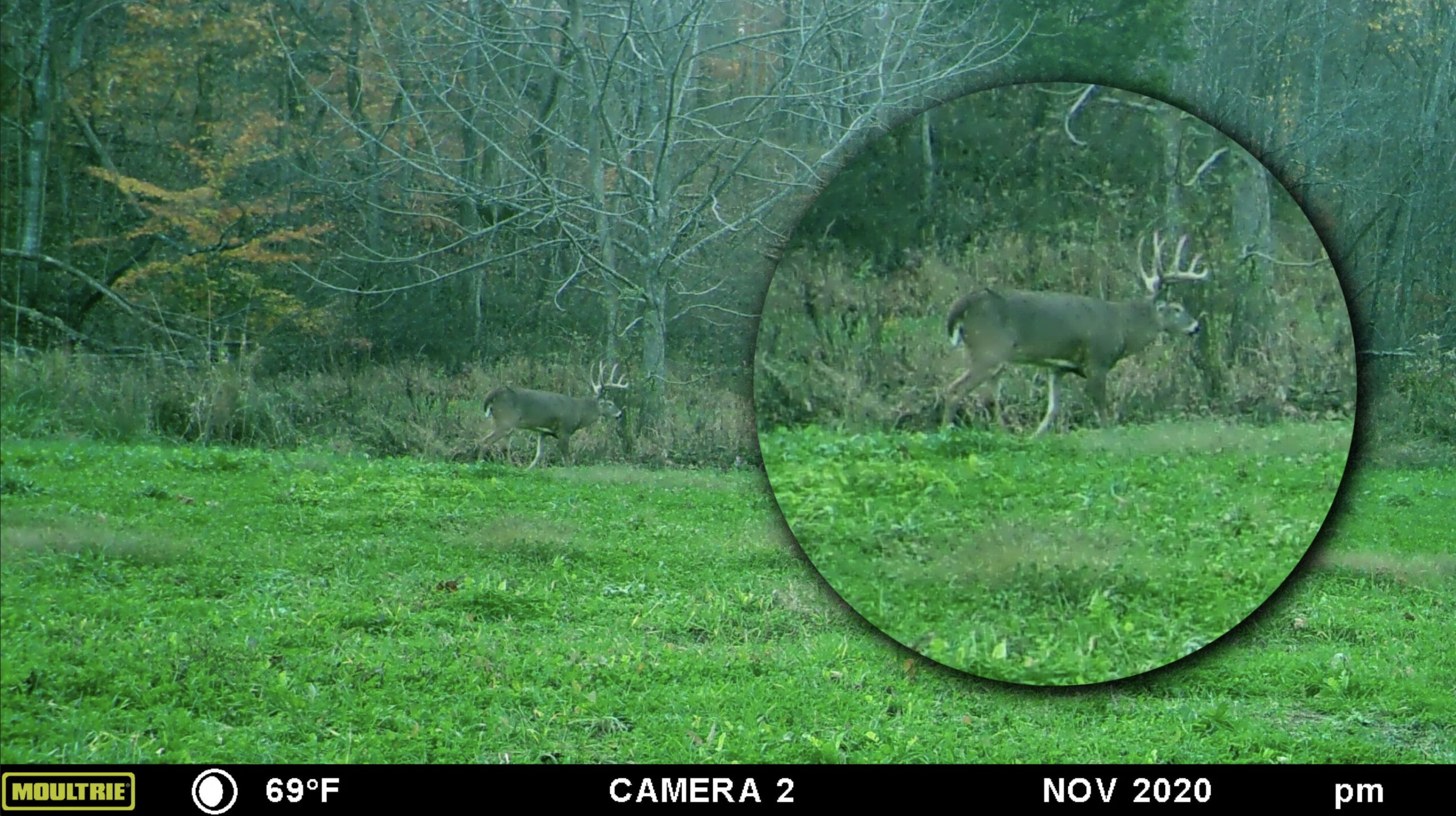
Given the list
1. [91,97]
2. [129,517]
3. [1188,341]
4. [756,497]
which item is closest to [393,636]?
[129,517]

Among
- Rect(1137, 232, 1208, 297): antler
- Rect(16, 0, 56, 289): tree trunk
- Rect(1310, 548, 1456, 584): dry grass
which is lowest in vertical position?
Rect(1310, 548, 1456, 584): dry grass

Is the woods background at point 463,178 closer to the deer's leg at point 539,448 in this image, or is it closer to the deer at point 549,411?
the deer at point 549,411

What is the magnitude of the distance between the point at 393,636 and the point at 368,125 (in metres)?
1.64

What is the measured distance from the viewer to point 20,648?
3420 millimetres
